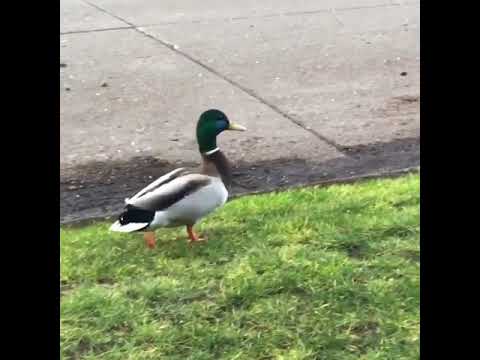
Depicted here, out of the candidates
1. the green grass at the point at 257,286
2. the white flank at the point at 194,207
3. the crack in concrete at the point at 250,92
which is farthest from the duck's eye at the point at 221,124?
the crack in concrete at the point at 250,92

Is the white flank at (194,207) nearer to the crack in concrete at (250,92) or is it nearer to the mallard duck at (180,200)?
the mallard duck at (180,200)

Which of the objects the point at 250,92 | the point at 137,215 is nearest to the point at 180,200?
the point at 137,215

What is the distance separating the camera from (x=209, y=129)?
4.22m

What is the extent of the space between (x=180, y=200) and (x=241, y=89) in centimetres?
332

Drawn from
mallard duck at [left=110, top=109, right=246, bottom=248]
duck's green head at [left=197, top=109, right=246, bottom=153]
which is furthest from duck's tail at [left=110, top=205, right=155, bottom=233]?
duck's green head at [left=197, top=109, right=246, bottom=153]

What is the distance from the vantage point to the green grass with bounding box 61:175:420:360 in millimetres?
3209

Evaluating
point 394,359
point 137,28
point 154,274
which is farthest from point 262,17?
point 394,359

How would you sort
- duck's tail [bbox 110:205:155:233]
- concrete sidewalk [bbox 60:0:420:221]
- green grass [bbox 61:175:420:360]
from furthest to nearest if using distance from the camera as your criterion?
concrete sidewalk [bbox 60:0:420:221] → duck's tail [bbox 110:205:155:233] → green grass [bbox 61:175:420:360]

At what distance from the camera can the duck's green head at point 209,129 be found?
4203 mm

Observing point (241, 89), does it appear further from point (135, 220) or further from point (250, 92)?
point (135, 220)

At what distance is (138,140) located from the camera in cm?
595

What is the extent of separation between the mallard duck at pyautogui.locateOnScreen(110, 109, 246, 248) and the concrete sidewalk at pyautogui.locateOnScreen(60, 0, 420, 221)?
0.81m

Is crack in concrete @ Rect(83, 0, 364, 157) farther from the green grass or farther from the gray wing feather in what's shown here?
the gray wing feather
